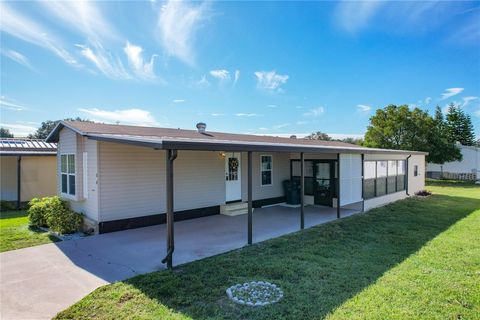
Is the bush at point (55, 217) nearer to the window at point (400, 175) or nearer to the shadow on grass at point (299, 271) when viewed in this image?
the shadow on grass at point (299, 271)

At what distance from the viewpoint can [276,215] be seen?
31.9ft

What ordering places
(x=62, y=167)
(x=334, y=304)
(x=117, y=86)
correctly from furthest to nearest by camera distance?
1. (x=117, y=86)
2. (x=62, y=167)
3. (x=334, y=304)

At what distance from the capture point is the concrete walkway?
3.97m

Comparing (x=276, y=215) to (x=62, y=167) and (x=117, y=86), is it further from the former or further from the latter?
(x=117, y=86)

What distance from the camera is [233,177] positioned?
1062 cm

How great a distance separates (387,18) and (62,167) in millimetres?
13143

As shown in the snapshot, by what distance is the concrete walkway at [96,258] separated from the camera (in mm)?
3975

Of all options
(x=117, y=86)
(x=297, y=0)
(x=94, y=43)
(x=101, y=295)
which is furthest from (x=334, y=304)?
(x=117, y=86)

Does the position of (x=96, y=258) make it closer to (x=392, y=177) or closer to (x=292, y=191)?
(x=292, y=191)

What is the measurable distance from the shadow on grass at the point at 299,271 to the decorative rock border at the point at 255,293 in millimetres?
106

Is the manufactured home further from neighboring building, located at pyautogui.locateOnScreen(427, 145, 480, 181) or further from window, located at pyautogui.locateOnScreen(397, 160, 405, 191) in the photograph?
neighboring building, located at pyautogui.locateOnScreen(427, 145, 480, 181)

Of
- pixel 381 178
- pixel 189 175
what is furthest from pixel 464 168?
pixel 189 175

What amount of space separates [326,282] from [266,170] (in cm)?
746

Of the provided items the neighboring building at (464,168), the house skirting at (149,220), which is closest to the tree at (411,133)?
the neighboring building at (464,168)
